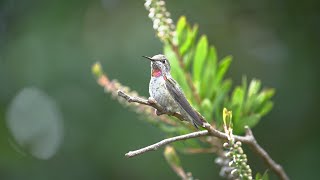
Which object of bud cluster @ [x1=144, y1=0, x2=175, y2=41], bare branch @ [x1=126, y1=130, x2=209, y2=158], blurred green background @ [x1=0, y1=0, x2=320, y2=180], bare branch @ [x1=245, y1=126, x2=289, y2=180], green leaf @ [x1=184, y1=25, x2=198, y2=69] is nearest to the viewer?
bare branch @ [x1=126, y1=130, x2=209, y2=158]

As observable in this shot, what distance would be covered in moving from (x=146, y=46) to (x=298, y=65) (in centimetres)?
97

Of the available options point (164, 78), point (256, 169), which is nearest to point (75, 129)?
point (256, 169)

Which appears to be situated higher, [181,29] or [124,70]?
[124,70]

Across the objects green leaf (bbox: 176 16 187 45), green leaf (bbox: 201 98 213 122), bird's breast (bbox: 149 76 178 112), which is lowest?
green leaf (bbox: 201 98 213 122)

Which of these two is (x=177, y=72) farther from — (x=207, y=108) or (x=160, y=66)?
(x=207, y=108)

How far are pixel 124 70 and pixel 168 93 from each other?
2344 mm

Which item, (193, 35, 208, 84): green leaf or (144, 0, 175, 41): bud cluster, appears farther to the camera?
(193, 35, 208, 84): green leaf

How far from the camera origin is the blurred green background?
3.95 meters

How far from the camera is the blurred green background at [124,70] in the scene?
155 inches

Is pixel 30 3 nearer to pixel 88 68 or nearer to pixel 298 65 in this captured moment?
pixel 88 68

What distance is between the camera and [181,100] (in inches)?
62.1

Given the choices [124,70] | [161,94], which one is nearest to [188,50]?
[161,94]

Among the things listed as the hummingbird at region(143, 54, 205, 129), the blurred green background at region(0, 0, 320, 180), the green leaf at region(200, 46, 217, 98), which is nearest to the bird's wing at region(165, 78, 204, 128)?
the hummingbird at region(143, 54, 205, 129)

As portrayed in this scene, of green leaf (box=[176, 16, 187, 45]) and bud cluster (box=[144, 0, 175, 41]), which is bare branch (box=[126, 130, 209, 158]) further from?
green leaf (box=[176, 16, 187, 45])
